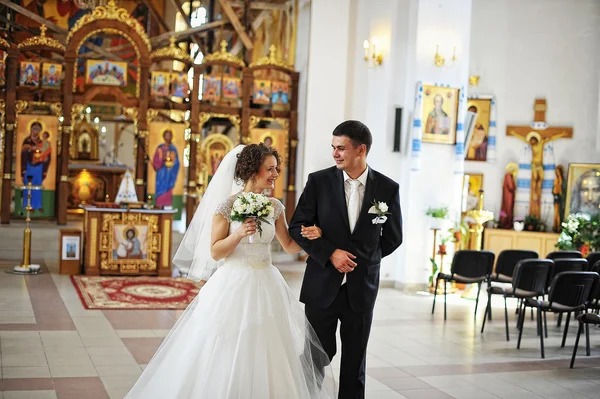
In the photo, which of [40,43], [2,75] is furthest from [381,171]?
[2,75]

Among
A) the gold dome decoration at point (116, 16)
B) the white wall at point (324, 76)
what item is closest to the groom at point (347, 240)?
the white wall at point (324, 76)

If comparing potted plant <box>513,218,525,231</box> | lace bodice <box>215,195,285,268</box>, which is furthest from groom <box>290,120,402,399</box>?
potted plant <box>513,218,525,231</box>

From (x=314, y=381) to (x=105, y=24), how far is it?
10839 millimetres

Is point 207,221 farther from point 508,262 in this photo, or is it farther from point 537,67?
point 537,67

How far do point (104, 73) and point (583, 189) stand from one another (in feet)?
31.1

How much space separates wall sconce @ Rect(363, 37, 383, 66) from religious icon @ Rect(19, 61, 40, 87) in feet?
19.0

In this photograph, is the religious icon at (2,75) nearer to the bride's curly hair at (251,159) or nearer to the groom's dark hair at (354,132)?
the bride's curly hair at (251,159)

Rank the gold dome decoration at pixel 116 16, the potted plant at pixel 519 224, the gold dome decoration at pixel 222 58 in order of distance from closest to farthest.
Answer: the gold dome decoration at pixel 116 16 → the gold dome decoration at pixel 222 58 → the potted plant at pixel 519 224

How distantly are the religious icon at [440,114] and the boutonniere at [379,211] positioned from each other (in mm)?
8183

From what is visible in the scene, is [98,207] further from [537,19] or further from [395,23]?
[537,19]

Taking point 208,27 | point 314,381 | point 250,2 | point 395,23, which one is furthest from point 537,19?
point 314,381

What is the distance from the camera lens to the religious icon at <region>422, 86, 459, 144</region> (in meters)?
12.6

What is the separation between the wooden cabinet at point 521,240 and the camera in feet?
51.2

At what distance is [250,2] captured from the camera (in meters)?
16.9
